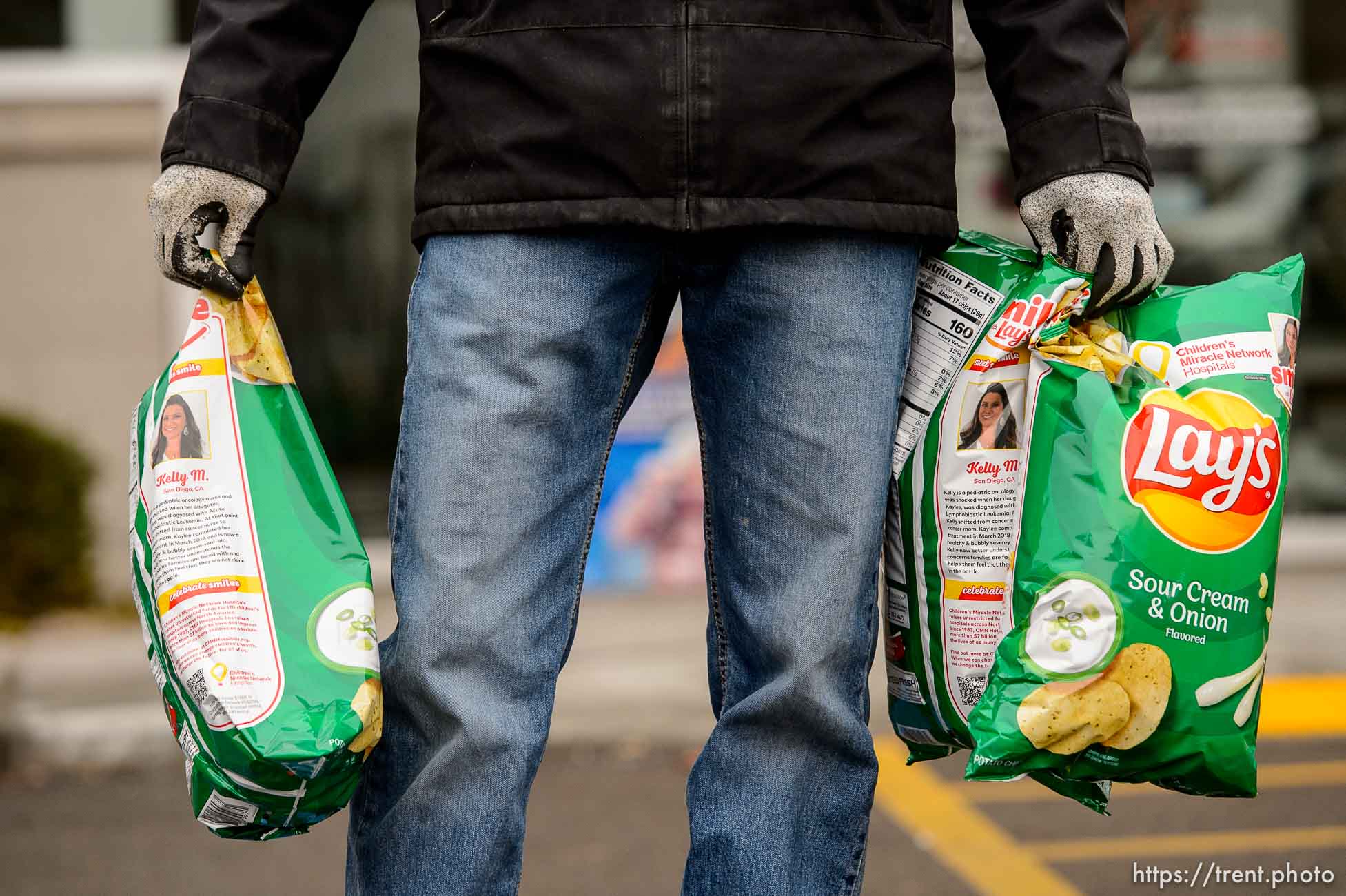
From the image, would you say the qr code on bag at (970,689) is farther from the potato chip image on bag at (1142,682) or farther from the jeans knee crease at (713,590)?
the jeans knee crease at (713,590)

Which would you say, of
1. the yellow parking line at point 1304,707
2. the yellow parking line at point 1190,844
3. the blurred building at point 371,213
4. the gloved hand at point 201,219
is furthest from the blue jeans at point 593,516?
the blurred building at point 371,213

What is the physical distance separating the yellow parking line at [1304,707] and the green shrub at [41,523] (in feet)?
11.8

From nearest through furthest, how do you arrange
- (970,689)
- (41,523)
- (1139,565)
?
(1139,565) < (970,689) < (41,523)

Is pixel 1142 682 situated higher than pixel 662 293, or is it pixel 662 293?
pixel 662 293

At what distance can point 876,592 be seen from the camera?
1869 mm

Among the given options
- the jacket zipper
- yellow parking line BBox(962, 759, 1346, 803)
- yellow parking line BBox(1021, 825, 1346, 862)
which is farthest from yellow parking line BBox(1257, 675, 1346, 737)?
the jacket zipper

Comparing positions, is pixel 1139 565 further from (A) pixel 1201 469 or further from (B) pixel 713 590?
(B) pixel 713 590

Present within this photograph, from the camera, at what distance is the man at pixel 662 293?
5.48 ft

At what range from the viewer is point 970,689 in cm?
187

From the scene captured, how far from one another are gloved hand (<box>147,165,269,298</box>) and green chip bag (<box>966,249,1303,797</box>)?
0.97 m

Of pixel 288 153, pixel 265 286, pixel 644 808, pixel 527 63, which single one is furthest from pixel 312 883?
pixel 265 286

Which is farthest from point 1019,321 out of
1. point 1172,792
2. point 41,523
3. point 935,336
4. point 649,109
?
point 41,523

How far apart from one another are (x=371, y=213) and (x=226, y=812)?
13.0 ft

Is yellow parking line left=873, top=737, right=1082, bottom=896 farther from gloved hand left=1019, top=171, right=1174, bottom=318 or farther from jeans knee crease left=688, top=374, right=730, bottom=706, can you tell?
gloved hand left=1019, top=171, right=1174, bottom=318
